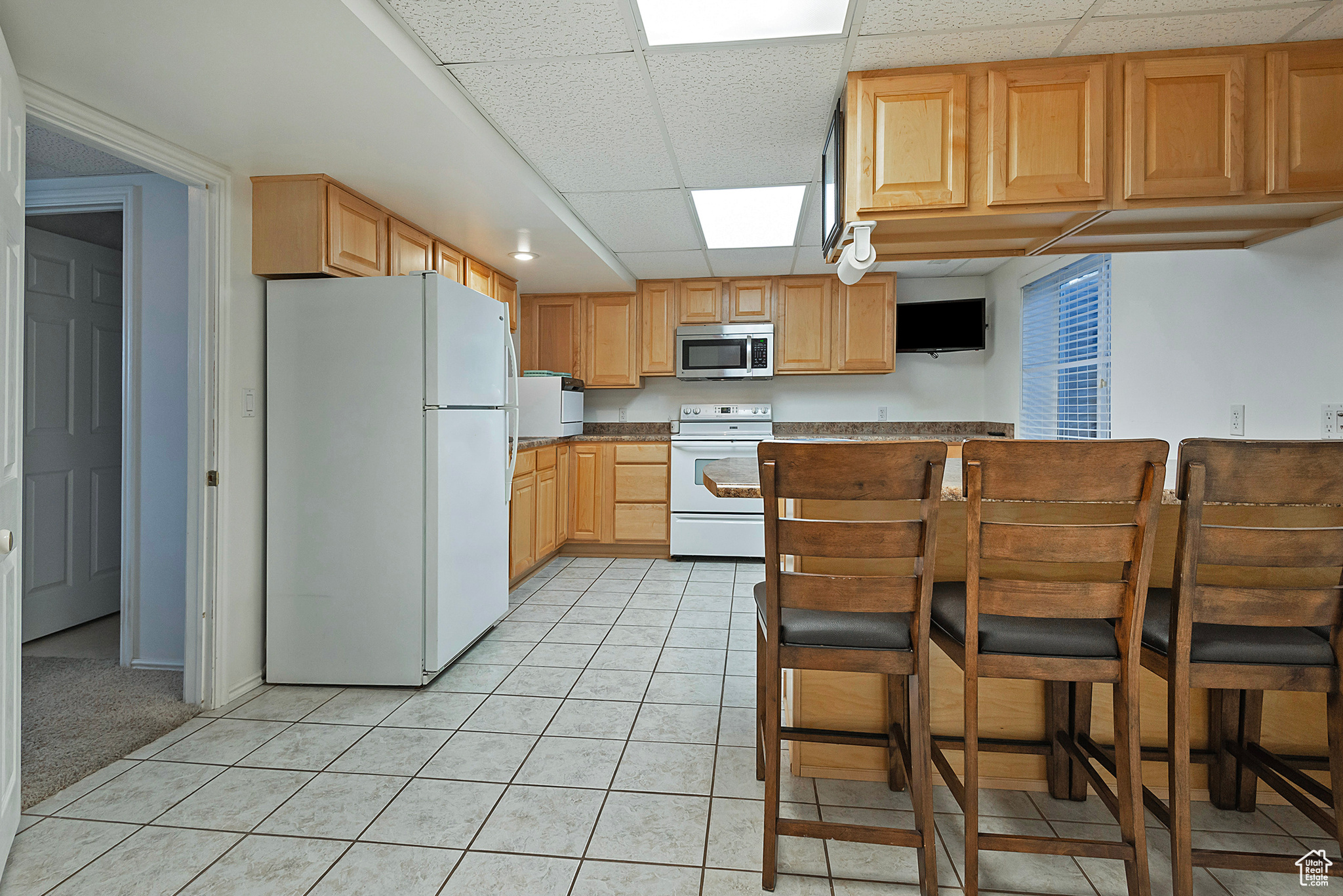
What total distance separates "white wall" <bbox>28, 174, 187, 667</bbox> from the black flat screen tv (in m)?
4.40

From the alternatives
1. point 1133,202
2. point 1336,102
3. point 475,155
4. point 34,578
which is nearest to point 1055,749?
point 1133,202

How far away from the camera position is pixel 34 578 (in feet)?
10.4

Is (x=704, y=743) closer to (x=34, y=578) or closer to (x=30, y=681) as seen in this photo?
(x=30, y=681)

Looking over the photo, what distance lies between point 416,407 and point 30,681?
1.93 m

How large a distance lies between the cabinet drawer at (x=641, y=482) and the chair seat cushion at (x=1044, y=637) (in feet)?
11.7

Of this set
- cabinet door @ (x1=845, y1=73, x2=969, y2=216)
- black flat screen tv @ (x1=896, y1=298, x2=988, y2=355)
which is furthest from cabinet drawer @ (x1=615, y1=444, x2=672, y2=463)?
cabinet door @ (x1=845, y1=73, x2=969, y2=216)

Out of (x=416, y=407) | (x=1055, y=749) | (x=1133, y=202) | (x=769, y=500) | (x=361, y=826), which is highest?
(x=1133, y=202)

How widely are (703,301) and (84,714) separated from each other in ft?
13.8

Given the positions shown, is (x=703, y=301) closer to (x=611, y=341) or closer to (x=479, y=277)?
(x=611, y=341)

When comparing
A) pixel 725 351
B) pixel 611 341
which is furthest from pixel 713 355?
pixel 611 341

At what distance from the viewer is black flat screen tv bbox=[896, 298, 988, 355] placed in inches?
190

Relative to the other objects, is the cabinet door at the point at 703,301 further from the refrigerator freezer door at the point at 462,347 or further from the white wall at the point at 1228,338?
the white wall at the point at 1228,338

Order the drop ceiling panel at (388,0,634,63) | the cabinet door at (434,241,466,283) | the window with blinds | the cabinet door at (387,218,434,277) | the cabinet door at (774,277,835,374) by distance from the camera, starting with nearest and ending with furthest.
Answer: the drop ceiling panel at (388,0,634,63) < the cabinet door at (387,218,434,277) < the window with blinds < the cabinet door at (434,241,466,283) < the cabinet door at (774,277,835,374)

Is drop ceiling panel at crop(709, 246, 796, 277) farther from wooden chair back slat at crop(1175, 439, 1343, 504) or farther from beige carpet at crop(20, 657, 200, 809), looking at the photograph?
beige carpet at crop(20, 657, 200, 809)
